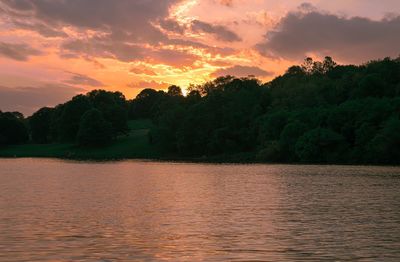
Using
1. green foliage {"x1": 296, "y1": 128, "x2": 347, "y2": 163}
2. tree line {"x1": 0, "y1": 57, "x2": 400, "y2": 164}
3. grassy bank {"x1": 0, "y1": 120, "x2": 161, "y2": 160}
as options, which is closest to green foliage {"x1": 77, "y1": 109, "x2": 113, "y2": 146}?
tree line {"x1": 0, "y1": 57, "x2": 400, "y2": 164}

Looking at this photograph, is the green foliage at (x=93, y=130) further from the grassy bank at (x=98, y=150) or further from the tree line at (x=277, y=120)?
the grassy bank at (x=98, y=150)

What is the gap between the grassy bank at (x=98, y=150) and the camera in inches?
6599

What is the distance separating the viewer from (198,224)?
30.9m

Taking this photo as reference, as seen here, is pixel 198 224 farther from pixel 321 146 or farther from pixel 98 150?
→ pixel 98 150

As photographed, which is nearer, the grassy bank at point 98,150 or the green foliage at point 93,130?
the grassy bank at point 98,150

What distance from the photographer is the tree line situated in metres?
121

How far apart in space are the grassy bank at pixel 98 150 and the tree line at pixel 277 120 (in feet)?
11.4

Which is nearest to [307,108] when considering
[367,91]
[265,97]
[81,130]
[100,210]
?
[367,91]

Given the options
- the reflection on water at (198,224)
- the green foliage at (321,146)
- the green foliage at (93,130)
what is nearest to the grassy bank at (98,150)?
the green foliage at (93,130)

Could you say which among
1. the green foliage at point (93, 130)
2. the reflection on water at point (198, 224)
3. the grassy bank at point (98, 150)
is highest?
the green foliage at point (93, 130)

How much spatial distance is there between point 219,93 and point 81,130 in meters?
44.4

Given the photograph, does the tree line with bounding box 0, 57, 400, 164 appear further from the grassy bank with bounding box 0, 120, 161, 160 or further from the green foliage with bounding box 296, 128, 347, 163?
the grassy bank with bounding box 0, 120, 161, 160

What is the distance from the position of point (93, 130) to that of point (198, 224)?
14980 centimetres

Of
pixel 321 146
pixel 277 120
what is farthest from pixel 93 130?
pixel 321 146
